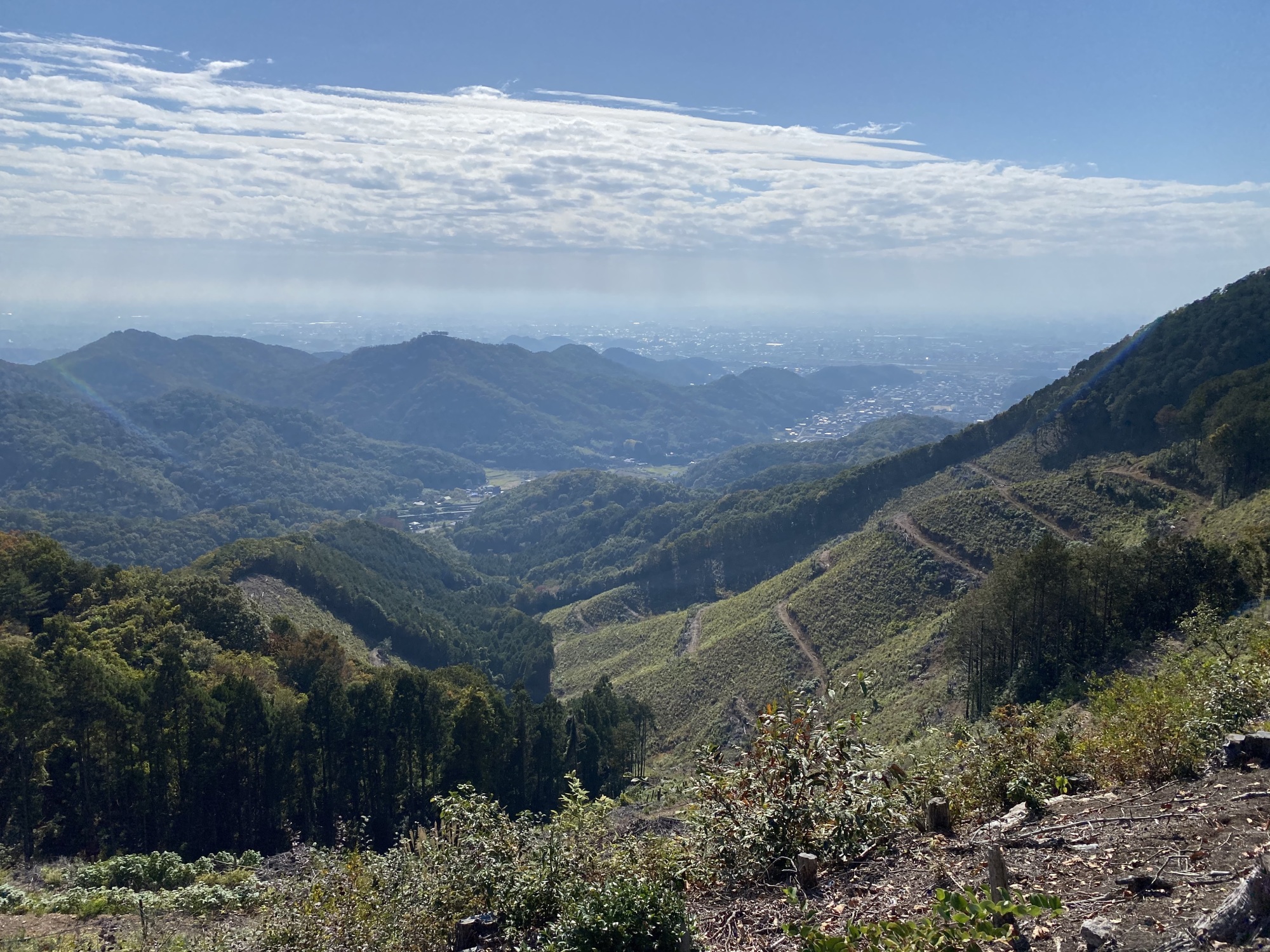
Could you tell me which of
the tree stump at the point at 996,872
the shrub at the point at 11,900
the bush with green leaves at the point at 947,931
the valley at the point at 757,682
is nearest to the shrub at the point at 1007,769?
the valley at the point at 757,682

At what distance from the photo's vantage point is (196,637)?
41750 mm

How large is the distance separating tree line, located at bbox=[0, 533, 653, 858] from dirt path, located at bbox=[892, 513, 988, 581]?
26.9 meters

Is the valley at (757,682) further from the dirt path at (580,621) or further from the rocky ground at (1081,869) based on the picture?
the dirt path at (580,621)

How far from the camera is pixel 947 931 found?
17.1 ft

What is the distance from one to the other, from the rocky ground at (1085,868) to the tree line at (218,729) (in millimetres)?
19422

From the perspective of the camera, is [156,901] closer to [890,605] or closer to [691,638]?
[890,605]

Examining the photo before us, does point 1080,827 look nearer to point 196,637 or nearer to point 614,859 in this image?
point 614,859

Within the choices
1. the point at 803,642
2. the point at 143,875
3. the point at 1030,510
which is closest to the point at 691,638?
the point at 803,642

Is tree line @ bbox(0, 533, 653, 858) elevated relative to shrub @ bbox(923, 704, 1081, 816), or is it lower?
lower

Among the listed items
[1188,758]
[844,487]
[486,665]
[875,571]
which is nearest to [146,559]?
[486,665]

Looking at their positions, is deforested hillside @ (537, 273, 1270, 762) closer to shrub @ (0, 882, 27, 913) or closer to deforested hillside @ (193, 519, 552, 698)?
deforested hillside @ (193, 519, 552, 698)

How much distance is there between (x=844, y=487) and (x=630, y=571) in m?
44.6

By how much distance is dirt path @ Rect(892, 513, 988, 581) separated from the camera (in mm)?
55844

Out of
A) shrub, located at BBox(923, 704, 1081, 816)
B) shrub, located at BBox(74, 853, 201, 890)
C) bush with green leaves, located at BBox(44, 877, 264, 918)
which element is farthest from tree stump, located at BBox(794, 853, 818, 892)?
shrub, located at BBox(74, 853, 201, 890)
